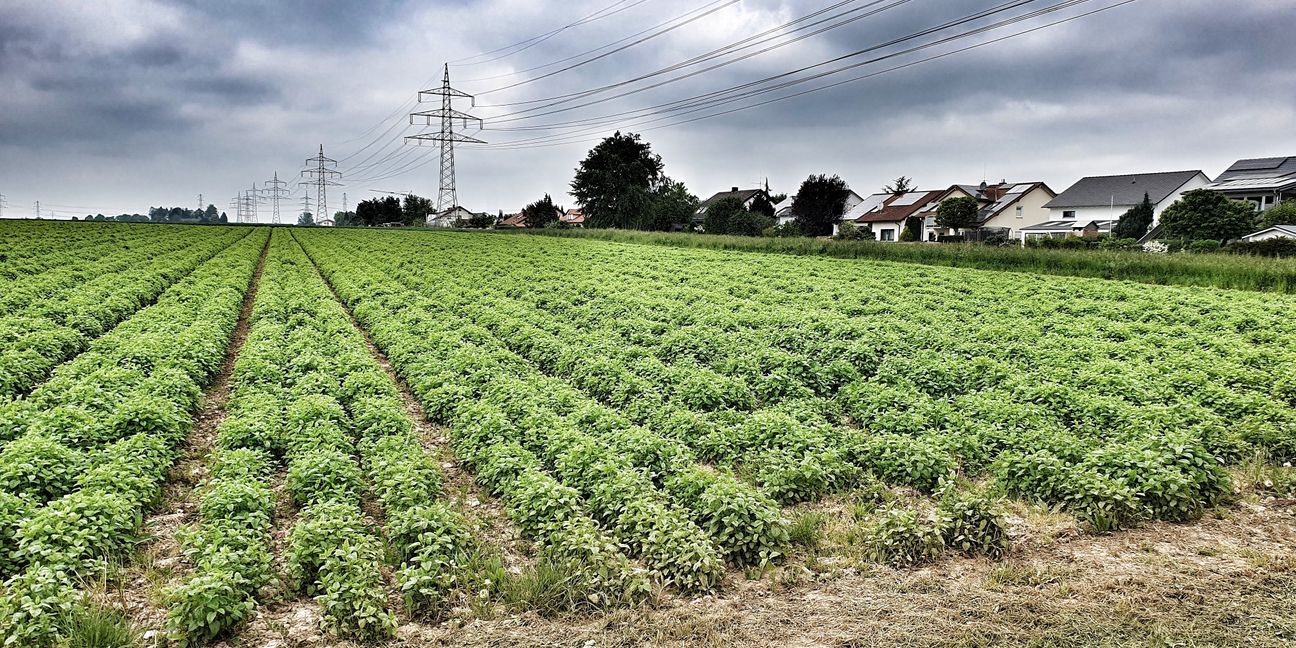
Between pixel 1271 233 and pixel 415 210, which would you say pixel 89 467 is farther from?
pixel 415 210

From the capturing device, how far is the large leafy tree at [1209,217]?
48.5 m

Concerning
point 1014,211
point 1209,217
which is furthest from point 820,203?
point 1209,217

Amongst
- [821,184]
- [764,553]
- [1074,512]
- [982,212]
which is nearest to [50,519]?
[764,553]

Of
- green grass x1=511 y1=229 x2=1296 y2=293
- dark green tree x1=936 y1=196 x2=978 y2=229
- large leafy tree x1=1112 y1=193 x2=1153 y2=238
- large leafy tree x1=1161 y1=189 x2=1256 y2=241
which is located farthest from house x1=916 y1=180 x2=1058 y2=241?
green grass x1=511 y1=229 x2=1296 y2=293

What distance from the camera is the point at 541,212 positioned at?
4830 inches

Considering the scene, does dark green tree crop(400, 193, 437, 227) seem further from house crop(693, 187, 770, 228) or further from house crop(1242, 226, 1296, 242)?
house crop(1242, 226, 1296, 242)

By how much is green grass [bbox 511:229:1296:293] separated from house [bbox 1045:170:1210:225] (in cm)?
4377

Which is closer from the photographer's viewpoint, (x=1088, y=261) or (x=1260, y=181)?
(x=1088, y=261)

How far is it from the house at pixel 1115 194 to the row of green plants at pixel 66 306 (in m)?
79.5

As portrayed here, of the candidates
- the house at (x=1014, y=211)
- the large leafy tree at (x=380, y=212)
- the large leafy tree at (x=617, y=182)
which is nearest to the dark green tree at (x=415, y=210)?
the large leafy tree at (x=380, y=212)

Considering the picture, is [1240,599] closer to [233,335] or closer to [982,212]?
[233,335]

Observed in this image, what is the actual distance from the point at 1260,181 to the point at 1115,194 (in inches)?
475

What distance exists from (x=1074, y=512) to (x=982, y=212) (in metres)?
85.9

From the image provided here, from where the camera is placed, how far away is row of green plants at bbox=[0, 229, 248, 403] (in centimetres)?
1306
